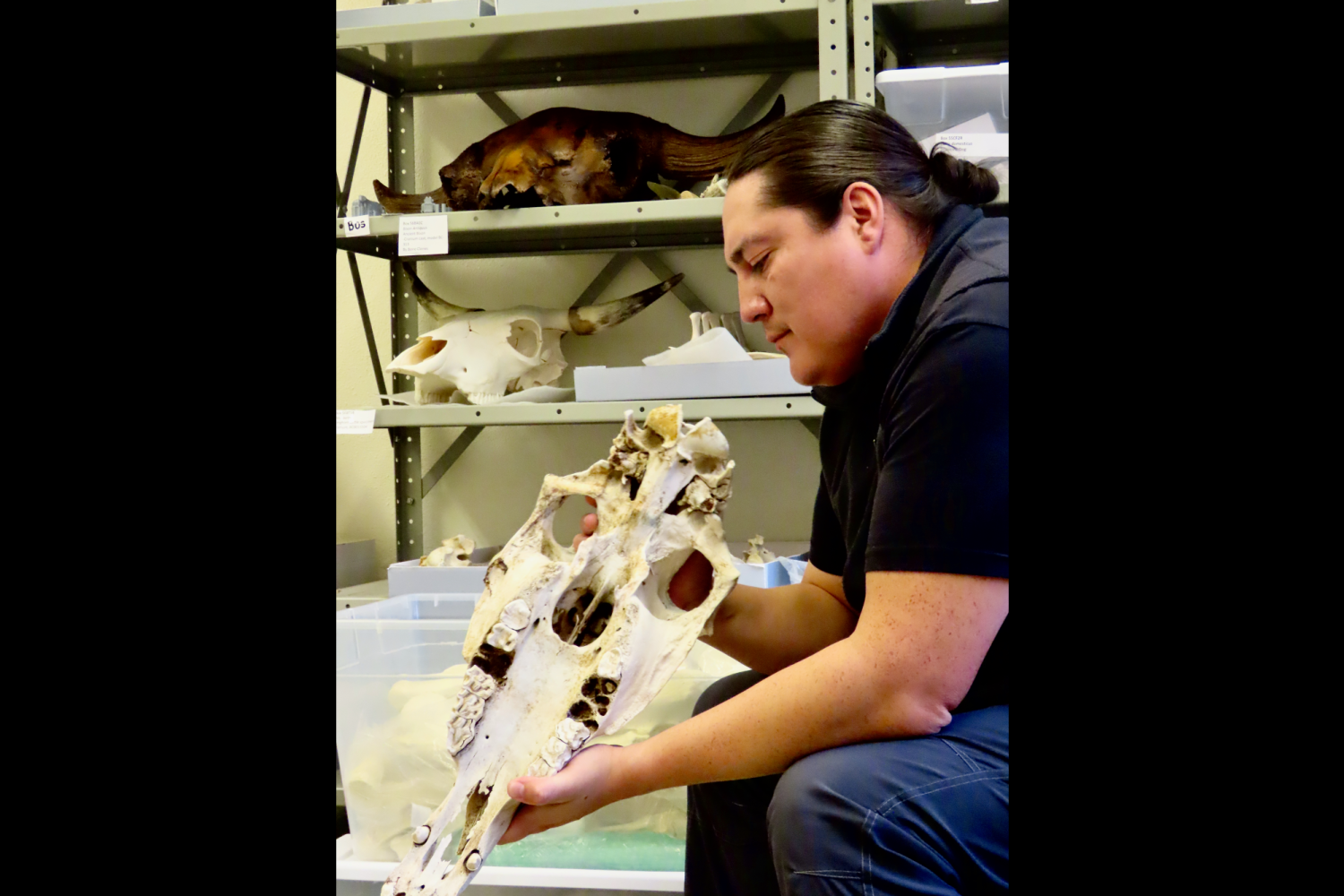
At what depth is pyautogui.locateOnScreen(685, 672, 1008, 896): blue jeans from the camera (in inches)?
32.3

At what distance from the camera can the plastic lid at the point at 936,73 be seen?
71.1 inches

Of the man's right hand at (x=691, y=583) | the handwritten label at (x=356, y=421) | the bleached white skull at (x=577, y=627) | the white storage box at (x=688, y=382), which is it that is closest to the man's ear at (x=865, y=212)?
the bleached white skull at (x=577, y=627)

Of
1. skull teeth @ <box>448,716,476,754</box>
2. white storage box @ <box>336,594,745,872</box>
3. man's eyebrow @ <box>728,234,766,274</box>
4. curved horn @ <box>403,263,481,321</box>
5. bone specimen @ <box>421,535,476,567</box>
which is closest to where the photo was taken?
skull teeth @ <box>448,716,476,754</box>

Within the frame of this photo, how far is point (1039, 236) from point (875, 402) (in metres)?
0.65

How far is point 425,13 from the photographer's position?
6.86 ft

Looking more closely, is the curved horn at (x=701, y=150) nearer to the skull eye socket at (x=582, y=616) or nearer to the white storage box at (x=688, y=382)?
the white storage box at (x=688, y=382)

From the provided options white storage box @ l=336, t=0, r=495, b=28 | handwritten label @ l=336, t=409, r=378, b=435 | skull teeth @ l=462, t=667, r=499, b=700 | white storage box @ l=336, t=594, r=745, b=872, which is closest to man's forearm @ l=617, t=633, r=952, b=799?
skull teeth @ l=462, t=667, r=499, b=700

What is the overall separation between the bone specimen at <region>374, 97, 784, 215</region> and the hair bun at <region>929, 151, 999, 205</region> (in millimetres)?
1073

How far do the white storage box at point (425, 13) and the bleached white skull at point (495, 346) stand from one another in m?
0.52

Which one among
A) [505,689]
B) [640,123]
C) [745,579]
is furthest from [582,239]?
[505,689]

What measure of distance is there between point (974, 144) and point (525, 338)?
39.3 inches

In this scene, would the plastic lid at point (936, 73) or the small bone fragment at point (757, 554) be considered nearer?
the plastic lid at point (936, 73)

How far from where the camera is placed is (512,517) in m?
2.62

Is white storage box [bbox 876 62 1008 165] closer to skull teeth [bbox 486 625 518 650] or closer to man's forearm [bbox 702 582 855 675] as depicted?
man's forearm [bbox 702 582 855 675]
